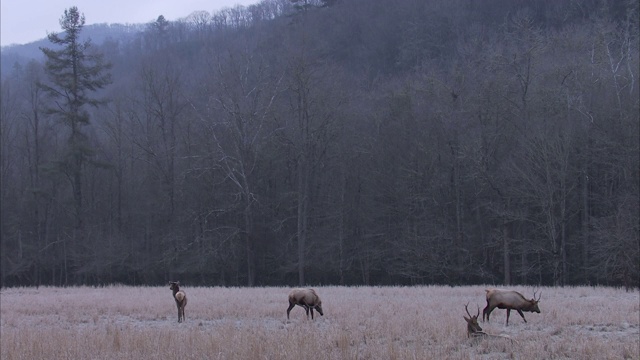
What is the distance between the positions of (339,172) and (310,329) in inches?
1225

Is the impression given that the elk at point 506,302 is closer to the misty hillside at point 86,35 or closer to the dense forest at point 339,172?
the dense forest at point 339,172

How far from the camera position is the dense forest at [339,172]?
36.5m

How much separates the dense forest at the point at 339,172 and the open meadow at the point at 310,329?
52.0 feet

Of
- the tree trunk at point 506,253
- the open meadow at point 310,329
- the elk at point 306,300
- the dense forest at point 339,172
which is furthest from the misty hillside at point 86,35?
the elk at point 306,300

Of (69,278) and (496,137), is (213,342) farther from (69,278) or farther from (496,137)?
(69,278)

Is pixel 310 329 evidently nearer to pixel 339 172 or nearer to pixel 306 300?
pixel 306 300

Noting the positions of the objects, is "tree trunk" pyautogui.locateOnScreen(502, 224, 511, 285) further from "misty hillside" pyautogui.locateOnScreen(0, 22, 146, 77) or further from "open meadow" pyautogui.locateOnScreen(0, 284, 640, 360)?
"misty hillside" pyautogui.locateOnScreen(0, 22, 146, 77)

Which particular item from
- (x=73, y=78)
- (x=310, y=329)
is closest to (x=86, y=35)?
(x=73, y=78)

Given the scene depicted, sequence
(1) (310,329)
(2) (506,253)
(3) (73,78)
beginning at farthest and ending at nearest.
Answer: (3) (73,78) → (2) (506,253) → (1) (310,329)

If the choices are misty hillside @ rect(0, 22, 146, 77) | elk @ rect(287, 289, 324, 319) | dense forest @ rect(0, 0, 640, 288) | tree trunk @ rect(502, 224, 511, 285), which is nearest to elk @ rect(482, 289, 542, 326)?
elk @ rect(287, 289, 324, 319)

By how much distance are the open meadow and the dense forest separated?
52.0 ft

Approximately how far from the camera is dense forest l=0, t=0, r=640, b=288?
3653cm

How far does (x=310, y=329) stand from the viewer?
12664mm

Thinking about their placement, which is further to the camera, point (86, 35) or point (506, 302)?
point (86, 35)
